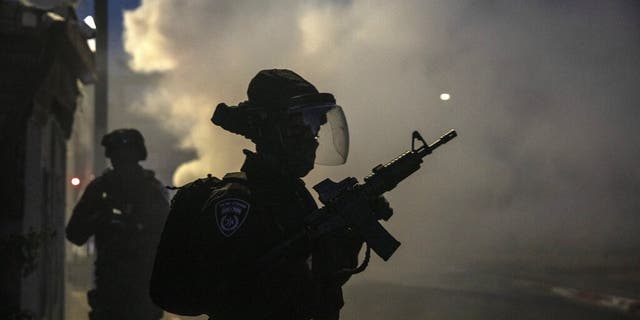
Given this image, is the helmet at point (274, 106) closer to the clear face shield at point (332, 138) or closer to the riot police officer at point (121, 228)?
the clear face shield at point (332, 138)

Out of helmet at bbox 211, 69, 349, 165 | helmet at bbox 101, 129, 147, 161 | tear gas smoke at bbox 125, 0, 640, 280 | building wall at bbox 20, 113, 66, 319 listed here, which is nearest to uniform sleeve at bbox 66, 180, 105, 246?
helmet at bbox 101, 129, 147, 161

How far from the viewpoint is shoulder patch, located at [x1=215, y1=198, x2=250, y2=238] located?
1.91m

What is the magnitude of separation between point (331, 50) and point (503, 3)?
139 inches

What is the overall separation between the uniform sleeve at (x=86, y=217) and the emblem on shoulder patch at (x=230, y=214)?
2958mm

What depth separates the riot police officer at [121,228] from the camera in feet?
15.2

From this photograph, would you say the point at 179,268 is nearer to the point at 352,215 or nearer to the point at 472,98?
the point at 352,215

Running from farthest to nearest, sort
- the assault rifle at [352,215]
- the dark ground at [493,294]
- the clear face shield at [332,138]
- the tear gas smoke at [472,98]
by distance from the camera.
Answer: the tear gas smoke at [472,98] < the dark ground at [493,294] < the clear face shield at [332,138] < the assault rifle at [352,215]

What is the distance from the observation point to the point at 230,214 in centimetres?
192

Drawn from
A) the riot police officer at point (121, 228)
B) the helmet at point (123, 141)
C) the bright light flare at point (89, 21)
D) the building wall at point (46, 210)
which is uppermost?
the bright light flare at point (89, 21)

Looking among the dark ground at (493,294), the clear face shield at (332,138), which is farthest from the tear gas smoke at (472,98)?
the clear face shield at (332,138)

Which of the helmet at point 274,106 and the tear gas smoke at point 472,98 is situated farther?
the tear gas smoke at point 472,98

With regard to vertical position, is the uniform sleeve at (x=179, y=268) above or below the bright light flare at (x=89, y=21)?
below

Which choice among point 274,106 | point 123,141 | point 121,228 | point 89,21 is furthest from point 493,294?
point 274,106

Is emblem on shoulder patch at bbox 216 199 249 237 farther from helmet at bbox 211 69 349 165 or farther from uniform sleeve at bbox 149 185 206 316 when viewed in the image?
helmet at bbox 211 69 349 165
